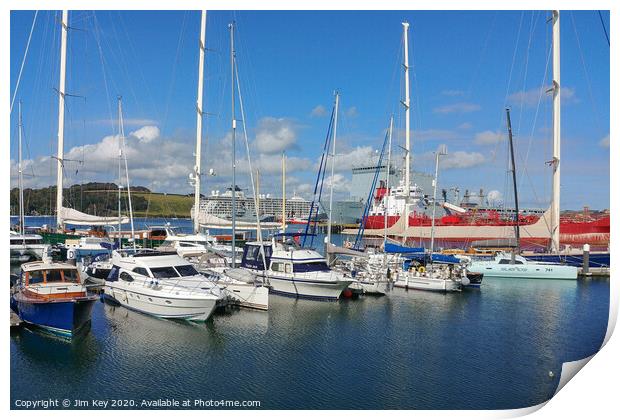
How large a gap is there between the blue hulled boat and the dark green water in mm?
371

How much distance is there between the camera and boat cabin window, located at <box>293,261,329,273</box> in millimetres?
16792

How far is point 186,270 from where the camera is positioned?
14430 mm

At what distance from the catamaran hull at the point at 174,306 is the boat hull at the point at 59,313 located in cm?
193

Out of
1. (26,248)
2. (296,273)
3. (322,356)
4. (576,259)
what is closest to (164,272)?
(296,273)

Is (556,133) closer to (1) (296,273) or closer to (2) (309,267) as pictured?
(2) (309,267)

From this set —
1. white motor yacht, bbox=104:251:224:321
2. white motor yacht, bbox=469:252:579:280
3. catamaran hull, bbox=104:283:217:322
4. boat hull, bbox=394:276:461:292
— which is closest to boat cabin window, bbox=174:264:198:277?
white motor yacht, bbox=104:251:224:321

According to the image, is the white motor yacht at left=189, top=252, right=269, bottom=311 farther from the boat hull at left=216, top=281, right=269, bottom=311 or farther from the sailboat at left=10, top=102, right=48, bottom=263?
the sailboat at left=10, top=102, right=48, bottom=263

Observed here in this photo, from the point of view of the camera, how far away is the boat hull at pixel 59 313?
11.2 metres

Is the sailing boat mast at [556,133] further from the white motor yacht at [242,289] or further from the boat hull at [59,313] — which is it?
the boat hull at [59,313]

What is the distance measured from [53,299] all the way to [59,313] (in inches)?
13.7
